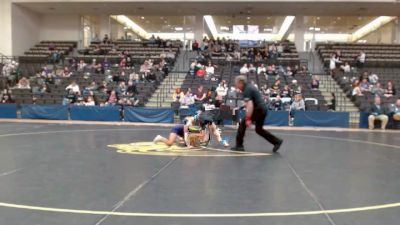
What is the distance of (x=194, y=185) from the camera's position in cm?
668

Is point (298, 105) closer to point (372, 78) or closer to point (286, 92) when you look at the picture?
point (286, 92)

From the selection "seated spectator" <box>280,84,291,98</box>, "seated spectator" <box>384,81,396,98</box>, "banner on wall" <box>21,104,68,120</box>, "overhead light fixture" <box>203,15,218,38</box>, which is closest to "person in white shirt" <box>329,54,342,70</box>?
"seated spectator" <box>384,81,396,98</box>

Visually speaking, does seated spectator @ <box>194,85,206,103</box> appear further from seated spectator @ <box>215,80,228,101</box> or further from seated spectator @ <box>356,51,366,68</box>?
seated spectator @ <box>356,51,366,68</box>

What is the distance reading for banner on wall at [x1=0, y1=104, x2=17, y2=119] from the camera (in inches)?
789

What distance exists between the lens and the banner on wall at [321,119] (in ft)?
60.2

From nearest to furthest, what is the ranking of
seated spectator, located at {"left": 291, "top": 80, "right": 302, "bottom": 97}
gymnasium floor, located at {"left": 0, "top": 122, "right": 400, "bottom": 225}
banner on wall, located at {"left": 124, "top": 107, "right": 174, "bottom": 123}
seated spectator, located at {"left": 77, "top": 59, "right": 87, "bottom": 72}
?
gymnasium floor, located at {"left": 0, "top": 122, "right": 400, "bottom": 225}
banner on wall, located at {"left": 124, "top": 107, "right": 174, "bottom": 123}
seated spectator, located at {"left": 291, "top": 80, "right": 302, "bottom": 97}
seated spectator, located at {"left": 77, "top": 59, "right": 87, "bottom": 72}

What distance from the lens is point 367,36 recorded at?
111 feet

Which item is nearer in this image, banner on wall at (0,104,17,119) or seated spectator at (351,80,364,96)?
banner on wall at (0,104,17,119)

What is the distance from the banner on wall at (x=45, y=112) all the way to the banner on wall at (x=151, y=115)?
295 cm

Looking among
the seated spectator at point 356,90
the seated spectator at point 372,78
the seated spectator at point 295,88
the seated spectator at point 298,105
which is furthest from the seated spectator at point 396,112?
the seated spectator at point 372,78

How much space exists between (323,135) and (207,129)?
211 inches

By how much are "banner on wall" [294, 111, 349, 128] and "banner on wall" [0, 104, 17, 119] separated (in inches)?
487

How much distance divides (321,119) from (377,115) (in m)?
2.22

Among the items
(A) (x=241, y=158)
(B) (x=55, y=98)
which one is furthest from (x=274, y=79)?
(A) (x=241, y=158)
